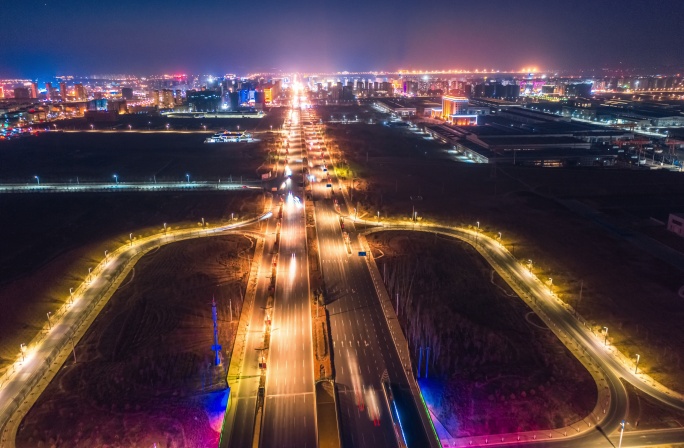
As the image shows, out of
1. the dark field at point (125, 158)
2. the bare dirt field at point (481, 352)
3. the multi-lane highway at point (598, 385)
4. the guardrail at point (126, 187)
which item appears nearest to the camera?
the multi-lane highway at point (598, 385)

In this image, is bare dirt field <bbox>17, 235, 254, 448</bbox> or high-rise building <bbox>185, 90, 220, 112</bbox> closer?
bare dirt field <bbox>17, 235, 254, 448</bbox>

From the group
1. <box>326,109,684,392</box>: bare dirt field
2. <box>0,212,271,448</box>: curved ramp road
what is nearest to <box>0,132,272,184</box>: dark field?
<box>326,109,684,392</box>: bare dirt field

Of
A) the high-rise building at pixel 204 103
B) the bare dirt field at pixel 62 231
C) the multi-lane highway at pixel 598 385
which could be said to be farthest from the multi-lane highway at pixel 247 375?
the high-rise building at pixel 204 103

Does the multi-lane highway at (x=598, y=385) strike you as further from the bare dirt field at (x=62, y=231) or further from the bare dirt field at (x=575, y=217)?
the bare dirt field at (x=62, y=231)

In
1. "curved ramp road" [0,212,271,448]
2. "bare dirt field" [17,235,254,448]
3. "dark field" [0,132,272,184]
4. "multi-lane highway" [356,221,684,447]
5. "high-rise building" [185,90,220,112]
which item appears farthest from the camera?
"high-rise building" [185,90,220,112]

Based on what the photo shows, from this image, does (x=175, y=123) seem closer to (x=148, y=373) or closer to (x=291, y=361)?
(x=148, y=373)

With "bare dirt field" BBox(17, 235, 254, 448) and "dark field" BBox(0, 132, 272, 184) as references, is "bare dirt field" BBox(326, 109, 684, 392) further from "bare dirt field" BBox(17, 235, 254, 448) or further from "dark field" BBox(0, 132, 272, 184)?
"bare dirt field" BBox(17, 235, 254, 448)
